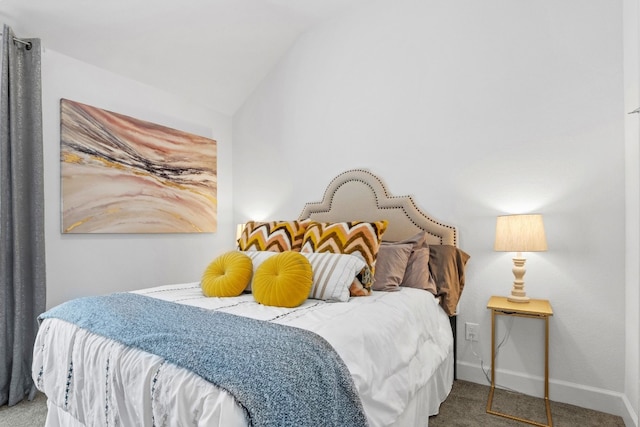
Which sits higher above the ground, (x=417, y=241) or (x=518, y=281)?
(x=417, y=241)

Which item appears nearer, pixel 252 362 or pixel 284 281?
pixel 252 362

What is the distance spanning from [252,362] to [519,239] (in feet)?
5.92

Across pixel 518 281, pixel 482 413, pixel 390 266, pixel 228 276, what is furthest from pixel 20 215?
pixel 518 281

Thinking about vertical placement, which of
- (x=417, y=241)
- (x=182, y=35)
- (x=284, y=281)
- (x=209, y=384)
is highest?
(x=182, y=35)

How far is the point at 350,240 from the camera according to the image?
2277 millimetres

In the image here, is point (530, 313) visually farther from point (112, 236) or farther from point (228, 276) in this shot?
point (112, 236)

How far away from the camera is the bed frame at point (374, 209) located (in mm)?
2584

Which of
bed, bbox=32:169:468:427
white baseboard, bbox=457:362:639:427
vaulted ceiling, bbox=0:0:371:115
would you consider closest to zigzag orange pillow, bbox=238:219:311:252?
bed, bbox=32:169:468:427

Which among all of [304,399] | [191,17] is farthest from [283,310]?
[191,17]

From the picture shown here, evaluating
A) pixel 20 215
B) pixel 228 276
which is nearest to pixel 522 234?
pixel 228 276

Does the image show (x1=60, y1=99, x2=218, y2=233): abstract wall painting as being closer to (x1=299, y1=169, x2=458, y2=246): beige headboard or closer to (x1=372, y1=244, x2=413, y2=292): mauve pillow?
(x1=299, y1=169, x2=458, y2=246): beige headboard

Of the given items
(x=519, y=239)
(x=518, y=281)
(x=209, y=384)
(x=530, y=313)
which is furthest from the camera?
(x=518, y=281)

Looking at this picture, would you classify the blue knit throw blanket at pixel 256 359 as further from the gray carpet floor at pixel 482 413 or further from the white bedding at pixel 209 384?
the gray carpet floor at pixel 482 413

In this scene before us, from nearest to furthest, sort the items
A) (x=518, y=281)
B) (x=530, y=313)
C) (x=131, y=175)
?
(x=530, y=313), (x=518, y=281), (x=131, y=175)
